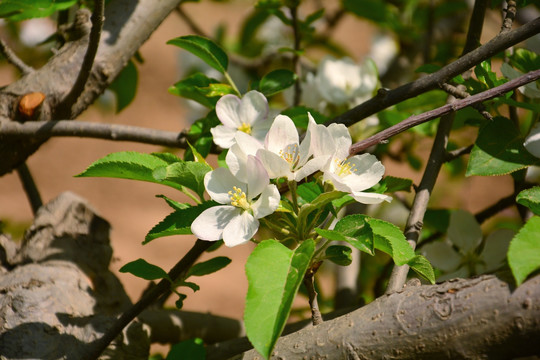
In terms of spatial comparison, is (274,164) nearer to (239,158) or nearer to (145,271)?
(239,158)

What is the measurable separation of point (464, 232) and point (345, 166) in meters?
0.40

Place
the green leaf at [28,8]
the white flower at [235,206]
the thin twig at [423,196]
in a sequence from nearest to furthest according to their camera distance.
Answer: the white flower at [235,206] < the thin twig at [423,196] < the green leaf at [28,8]

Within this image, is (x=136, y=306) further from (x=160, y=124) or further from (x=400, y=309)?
(x=160, y=124)

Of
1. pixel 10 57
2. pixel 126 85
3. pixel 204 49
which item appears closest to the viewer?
pixel 204 49

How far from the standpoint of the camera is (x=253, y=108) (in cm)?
88

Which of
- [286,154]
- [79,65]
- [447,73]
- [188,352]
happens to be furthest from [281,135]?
[79,65]

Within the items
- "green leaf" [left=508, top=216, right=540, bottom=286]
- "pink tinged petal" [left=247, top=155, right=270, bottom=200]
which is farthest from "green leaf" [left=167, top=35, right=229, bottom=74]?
"green leaf" [left=508, top=216, right=540, bottom=286]

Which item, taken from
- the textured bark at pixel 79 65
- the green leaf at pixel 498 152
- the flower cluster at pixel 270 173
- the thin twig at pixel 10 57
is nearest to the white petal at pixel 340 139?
the flower cluster at pixel 270 173

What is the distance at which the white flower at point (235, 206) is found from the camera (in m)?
0.65

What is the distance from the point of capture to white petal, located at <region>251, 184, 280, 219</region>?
2.09 feet

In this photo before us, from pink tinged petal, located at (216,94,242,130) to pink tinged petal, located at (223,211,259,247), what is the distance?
23 cm

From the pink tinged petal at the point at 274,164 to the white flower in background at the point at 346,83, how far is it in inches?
25.6

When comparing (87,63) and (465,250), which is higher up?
(87,63)

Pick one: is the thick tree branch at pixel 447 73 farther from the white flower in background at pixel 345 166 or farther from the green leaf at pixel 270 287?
the green leaf at pixel 270 287
